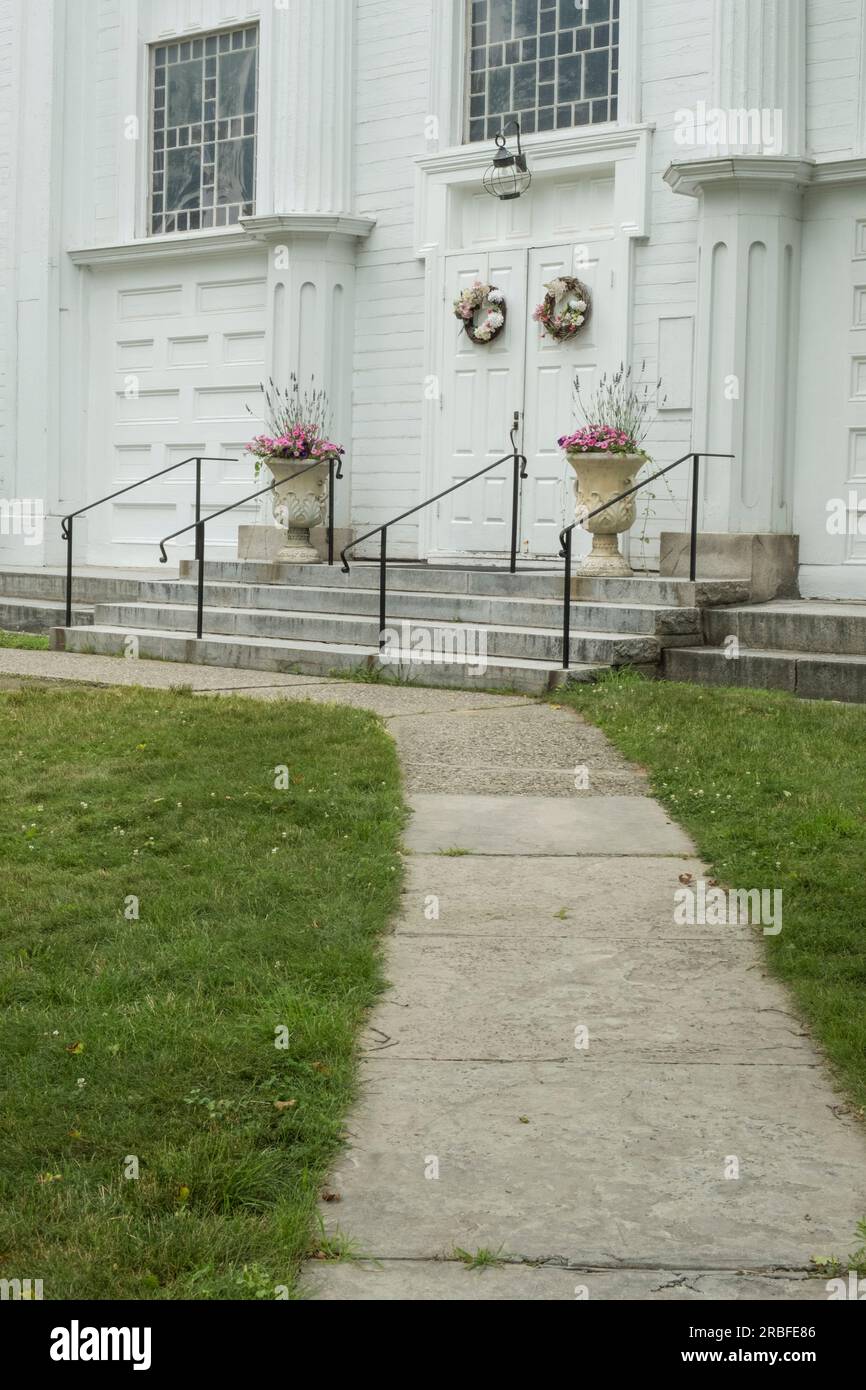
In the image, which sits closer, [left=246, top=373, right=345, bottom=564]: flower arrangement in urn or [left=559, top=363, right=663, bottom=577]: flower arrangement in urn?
[left=559, top=363, right=663, bottom=577]: flower arrangement in urn

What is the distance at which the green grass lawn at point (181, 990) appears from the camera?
3.08 metres

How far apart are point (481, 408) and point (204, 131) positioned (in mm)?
4831

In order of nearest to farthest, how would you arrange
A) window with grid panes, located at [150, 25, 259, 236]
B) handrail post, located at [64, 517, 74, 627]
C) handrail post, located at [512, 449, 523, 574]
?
1. handrail post, located at [512, 449, 523, 574]
2. handrail post, located at [64, 517, 74, 627]
3. window with grid panes, located at [150, 25, 259, 236]

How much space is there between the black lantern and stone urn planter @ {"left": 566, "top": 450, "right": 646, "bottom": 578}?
3.18 meters

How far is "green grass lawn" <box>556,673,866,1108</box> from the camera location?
4.55 metres

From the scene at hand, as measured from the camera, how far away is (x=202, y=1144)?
134 inches

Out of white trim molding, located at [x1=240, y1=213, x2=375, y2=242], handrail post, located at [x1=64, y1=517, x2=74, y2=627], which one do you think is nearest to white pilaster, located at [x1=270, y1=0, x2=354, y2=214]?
white trim molding, located at [x1=240, y1=213, x2=375, y2=242]

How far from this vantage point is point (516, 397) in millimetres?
14008

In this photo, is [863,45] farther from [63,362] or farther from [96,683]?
[63,362]

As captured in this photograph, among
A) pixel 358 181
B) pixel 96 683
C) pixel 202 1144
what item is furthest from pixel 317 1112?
pixel 358 181

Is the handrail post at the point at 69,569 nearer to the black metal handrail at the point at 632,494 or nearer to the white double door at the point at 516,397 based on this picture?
the white double door at the point at 516,397

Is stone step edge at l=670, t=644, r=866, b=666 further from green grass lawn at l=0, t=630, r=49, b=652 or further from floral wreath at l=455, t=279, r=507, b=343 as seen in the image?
green grass lawn at l=0, t=630, r=49, b=652

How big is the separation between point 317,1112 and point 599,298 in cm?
1083

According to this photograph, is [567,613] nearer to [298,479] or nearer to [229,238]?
[298,479]
